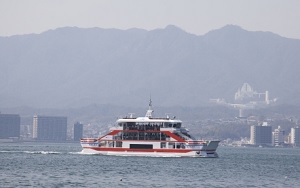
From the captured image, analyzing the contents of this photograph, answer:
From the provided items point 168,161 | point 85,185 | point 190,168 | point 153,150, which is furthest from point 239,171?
point 85,185

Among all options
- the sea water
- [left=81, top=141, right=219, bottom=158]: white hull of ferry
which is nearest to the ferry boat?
[left=81, top=141, right=219, bottom=158]: white hull of ferry

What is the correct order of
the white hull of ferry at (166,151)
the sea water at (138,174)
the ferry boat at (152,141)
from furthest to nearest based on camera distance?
the ferry boat at (152,141) < the white hull of ferry at (166,151) < the sea water at (138,174)

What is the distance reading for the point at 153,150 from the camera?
123812mm

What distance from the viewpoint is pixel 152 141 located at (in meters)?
124

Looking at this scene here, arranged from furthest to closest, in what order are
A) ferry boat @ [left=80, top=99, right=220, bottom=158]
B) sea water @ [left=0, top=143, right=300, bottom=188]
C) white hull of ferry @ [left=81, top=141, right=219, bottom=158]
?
ferry boat @ [left=80, top=99, right=220, bottom=158]
white hull of ferry @ [left=81, top=141, right=219, bottom=158]
sea water @ [left=0, top=143, right=300, bottom=188]

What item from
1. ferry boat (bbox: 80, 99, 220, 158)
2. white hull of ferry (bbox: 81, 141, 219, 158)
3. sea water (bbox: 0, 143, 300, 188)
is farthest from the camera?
ferry boat (bbox: 80, 99, 220, 158)

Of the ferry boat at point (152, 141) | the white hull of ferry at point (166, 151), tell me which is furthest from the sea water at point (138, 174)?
the ferry boat at point (152, 141)

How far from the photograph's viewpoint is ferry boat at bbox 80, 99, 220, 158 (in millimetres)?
123125

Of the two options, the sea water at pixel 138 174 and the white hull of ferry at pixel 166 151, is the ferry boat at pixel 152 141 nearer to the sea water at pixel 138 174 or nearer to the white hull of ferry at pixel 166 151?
the white hull of ferry at pixel 166 151

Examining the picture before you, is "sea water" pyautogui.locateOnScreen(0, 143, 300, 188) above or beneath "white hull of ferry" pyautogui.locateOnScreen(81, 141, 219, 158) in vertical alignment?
beneath

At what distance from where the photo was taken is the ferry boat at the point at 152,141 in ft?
404

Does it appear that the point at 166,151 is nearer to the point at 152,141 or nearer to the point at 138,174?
the point at 152,141

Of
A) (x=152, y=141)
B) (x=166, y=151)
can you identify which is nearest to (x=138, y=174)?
(x=166, y=151)

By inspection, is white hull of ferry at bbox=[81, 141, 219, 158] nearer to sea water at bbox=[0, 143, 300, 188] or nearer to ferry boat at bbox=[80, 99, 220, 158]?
ferry boat at bbox=[80, 99, 220, 158]
